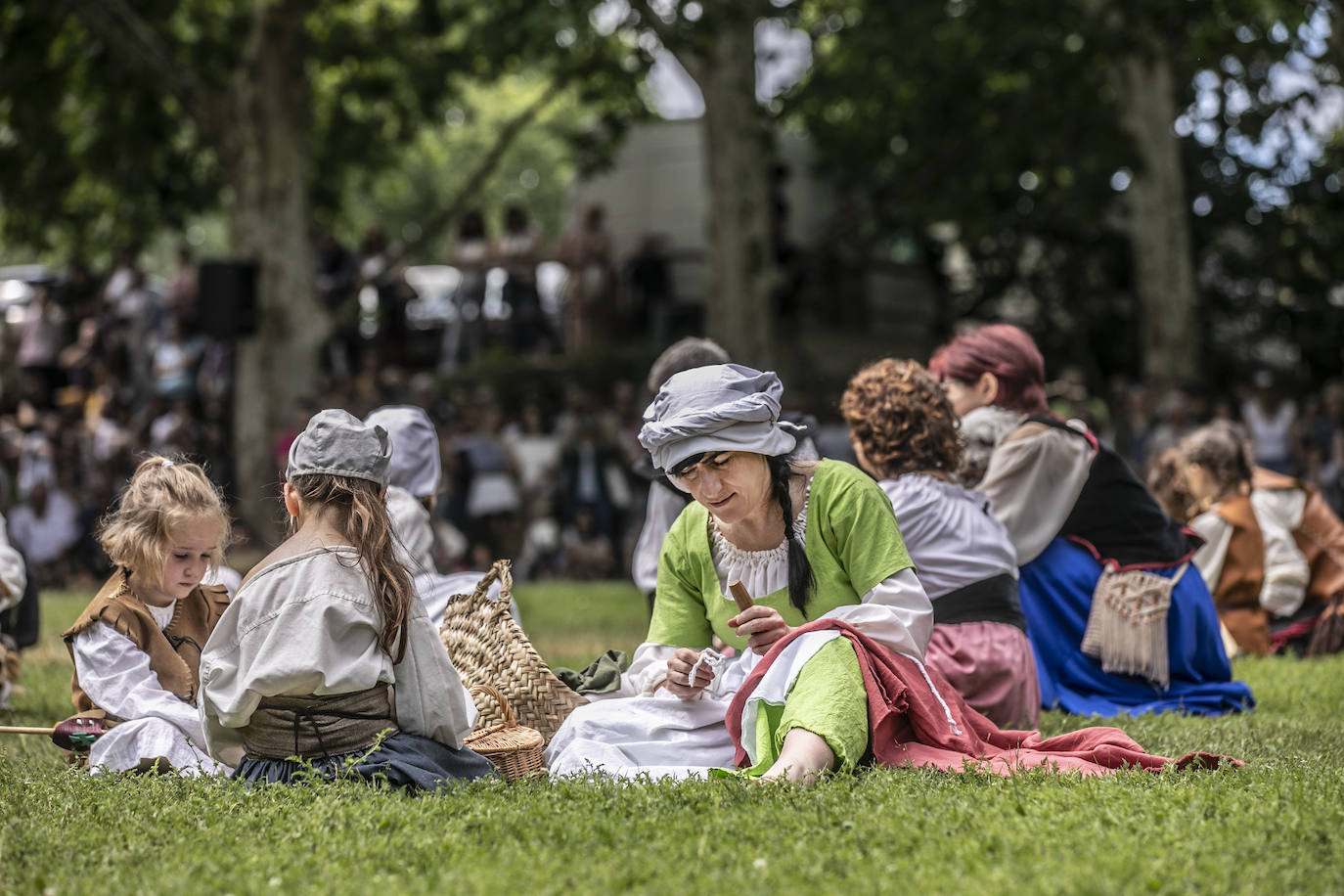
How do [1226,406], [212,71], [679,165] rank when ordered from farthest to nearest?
[679,165] → [212,71] → [1226,406]

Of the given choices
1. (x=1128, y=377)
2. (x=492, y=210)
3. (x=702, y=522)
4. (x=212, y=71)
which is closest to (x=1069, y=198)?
(x=1128, y=377)

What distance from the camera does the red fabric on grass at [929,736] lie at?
4.72m

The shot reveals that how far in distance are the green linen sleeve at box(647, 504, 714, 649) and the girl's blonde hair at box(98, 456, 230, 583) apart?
5.07 feet

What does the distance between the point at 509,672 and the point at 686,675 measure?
72cm

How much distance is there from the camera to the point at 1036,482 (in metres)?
6.73

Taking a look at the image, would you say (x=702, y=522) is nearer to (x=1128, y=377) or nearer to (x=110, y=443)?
(x=110, y=443)

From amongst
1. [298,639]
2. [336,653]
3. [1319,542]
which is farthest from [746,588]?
[1319,542]

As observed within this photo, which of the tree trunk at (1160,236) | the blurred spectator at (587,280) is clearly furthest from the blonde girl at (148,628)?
the tree trunk at (1160,236)

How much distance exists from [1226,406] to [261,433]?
10.0 m

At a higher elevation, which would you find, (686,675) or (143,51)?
(143,51)

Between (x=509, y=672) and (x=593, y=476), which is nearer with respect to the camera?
(x=509, y=672)

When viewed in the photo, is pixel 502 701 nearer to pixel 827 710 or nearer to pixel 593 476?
pixel 827 710

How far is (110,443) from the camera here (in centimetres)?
1733

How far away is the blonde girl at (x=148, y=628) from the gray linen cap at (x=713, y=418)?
1.61m
